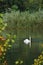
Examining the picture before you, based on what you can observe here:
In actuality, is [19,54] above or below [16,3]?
above

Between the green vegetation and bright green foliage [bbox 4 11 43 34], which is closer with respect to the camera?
the green vegetation

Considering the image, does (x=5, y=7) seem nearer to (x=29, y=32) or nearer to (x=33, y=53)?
(x=29, y=32)

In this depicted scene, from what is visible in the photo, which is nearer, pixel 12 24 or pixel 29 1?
pixel 12 24

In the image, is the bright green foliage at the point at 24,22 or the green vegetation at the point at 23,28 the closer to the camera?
the green vegetation at the point at 23,28

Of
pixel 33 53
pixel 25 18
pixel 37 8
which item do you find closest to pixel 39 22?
pixel 25 18

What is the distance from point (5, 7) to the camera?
20.4 metres

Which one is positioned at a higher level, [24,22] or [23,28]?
[24,22]

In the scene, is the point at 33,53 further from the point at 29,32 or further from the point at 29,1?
the point at 29,1

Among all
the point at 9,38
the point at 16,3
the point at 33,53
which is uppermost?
the point at 9,38

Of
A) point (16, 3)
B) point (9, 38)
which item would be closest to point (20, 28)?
point (16, 3)

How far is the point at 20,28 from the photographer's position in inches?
654

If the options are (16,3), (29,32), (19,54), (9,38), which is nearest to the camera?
(9,38)

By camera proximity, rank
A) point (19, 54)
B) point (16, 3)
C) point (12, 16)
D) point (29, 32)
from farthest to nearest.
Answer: point (16, 3) < point (12, 16) < point (29, 32) < point (19, 54)

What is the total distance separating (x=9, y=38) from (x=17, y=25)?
13840 millimetres
